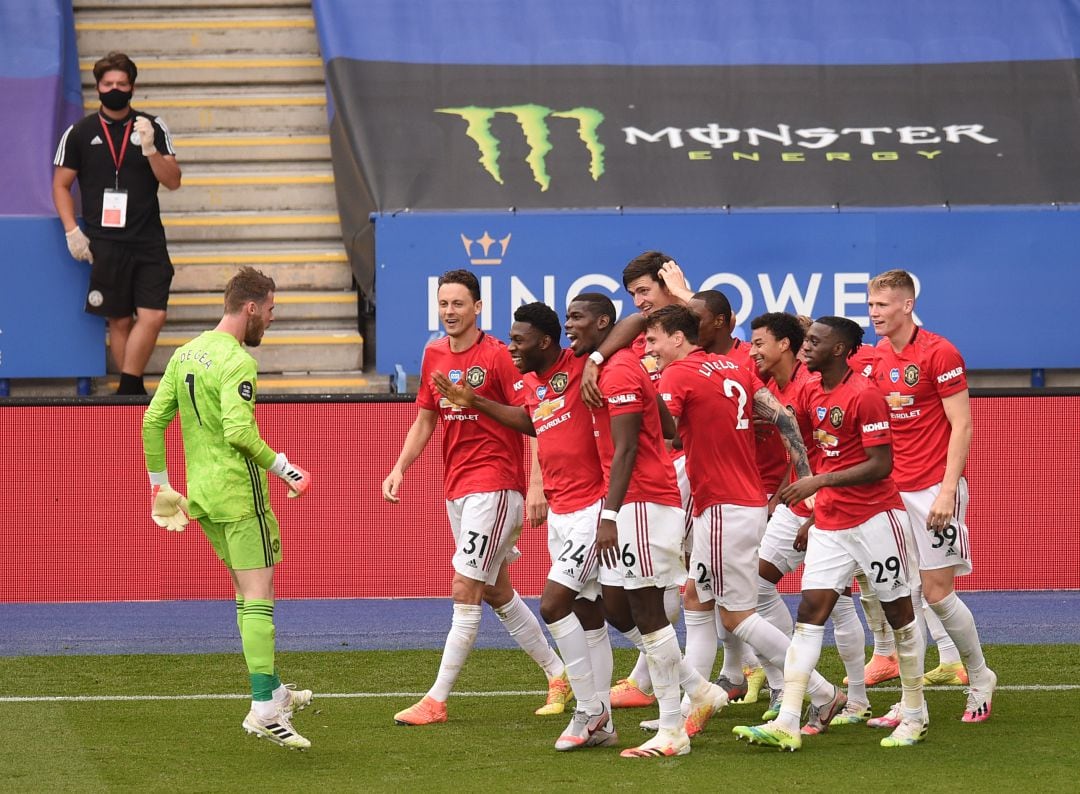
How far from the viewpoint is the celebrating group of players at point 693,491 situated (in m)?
6.93

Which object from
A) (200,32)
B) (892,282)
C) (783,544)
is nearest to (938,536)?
(783,544)

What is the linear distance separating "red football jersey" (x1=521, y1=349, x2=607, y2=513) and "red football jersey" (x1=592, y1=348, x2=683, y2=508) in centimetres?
8

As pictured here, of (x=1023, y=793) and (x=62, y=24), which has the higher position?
(x=62, y=24)

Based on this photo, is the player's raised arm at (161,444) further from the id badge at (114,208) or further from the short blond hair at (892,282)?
the id badge at (114,208)

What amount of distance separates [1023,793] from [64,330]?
9700 millimetres

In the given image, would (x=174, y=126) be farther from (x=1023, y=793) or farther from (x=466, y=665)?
(x=1023, y=793)

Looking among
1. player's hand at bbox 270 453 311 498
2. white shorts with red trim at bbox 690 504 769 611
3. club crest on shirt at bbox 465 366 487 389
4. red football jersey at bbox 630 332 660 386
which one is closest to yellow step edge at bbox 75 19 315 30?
red football jersey at bbox 630 332 660 386

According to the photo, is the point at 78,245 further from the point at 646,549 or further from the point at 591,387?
the point at 646,549

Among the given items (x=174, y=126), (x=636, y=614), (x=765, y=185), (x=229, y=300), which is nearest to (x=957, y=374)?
(x=636, y=614)

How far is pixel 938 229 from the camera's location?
13.8 meters

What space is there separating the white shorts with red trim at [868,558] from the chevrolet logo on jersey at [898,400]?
963 mm

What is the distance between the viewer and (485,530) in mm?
7992

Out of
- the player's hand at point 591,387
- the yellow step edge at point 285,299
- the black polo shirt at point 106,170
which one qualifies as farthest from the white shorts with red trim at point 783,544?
the black polo shirt at point 106,170

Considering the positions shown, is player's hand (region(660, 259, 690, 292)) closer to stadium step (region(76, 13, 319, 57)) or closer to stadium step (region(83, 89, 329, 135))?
stadium step (region(83, 89, 329, 135))
